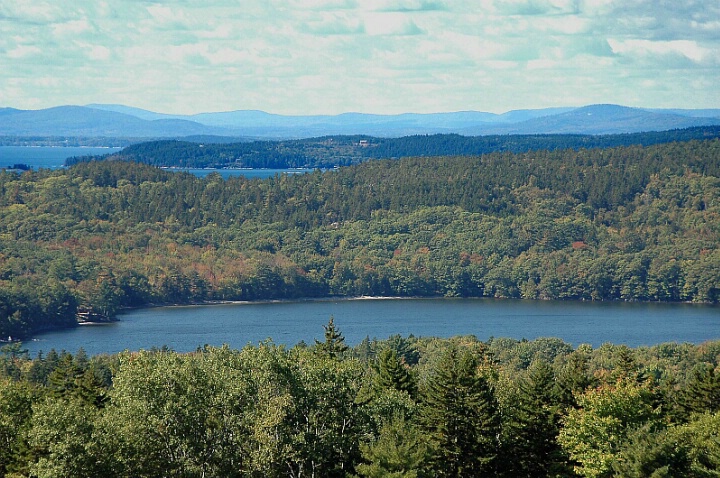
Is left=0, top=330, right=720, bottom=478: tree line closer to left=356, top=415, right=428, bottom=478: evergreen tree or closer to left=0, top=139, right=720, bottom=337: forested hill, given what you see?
left=356, top=415, right=428, bottom=478: evergreen tree

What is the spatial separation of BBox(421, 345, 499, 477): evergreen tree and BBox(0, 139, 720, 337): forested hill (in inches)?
2971

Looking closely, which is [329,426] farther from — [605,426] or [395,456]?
[605,426]

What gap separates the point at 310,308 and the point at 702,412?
3217 inches

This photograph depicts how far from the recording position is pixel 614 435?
26172 mm

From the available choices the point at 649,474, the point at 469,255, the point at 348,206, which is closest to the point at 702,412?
the point at 649,474

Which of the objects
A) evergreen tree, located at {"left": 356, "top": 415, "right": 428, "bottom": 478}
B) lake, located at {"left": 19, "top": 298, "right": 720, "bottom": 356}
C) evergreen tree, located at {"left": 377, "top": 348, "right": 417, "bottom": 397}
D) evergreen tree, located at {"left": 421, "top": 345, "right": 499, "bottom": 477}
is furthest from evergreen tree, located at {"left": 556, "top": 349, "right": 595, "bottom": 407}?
lake, located at {"left": 19, "top": 298, "right": 720, "bottom": 356}

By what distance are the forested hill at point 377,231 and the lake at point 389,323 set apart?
448 centimetres

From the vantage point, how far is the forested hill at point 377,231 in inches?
4673

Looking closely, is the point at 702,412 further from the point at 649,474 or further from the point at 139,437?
the point at 139,437

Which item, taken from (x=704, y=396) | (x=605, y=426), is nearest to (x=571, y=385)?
(x=704, y=396)

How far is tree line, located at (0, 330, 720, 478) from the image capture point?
24203mm

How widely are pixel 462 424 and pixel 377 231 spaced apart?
371 ft

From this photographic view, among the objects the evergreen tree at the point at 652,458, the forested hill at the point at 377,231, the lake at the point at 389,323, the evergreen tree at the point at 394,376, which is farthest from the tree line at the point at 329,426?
the forested hill at the point at 377,231

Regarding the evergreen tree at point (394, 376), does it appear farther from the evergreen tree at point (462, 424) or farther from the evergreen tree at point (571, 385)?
the evergreen tree at point (571, 385)
